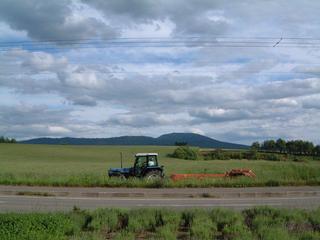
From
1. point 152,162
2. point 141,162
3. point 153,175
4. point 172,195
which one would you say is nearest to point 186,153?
point 141,162

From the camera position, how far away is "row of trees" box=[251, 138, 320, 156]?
12077 centimetres

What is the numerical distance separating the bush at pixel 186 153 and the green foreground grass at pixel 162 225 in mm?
87376

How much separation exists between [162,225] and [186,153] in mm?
90827

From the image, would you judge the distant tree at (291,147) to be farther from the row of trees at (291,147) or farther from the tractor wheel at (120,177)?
the tractor wheel at (120,177)

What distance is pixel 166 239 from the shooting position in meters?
9.70

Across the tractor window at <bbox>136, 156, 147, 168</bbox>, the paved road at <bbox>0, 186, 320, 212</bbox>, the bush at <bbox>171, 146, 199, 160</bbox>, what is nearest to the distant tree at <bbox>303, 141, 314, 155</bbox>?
the bush at <bbox>171, 146, 199, 160</bbox>

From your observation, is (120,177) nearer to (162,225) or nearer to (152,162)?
(152,162)

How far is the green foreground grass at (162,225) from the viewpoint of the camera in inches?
385

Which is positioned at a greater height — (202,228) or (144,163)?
(144,163)

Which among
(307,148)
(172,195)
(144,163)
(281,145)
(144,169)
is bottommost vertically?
(172,195)

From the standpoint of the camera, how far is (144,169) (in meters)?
29.7

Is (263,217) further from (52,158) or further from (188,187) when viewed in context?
(52,158)

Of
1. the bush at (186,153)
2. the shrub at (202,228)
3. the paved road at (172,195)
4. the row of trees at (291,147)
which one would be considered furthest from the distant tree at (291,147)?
the shrub at (202,228)

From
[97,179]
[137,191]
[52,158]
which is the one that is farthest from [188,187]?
[52,158]
